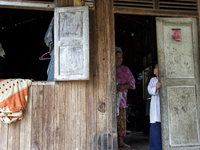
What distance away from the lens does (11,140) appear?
10.5 ft

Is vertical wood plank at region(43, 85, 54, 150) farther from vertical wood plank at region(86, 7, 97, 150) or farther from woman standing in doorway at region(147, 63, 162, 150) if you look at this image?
woman standing in doorway at region(147, 63, 162, 150)

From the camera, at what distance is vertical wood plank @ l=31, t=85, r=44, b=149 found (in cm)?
322

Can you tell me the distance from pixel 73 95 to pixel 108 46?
3.44ft

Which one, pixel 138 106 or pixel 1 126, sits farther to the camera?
pixel 138 106

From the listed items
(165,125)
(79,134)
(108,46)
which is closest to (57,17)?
(108,46)

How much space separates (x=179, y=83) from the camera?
12.2 ft

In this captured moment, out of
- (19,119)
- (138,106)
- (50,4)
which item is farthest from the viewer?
(138,106)

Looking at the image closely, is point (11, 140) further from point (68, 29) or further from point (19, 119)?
point (68, 29)

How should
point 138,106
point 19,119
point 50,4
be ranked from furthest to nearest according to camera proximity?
point 138,106, point 50,4, point 19,119

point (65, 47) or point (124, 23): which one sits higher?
point (124, 23)

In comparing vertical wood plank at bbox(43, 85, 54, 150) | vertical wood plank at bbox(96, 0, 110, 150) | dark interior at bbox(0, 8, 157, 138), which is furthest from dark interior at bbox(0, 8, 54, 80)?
vertical wood plank at bbox(43, 85, 54, 150)

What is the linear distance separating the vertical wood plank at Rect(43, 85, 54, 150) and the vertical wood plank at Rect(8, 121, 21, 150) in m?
0.41

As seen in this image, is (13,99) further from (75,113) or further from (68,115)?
(75,113)

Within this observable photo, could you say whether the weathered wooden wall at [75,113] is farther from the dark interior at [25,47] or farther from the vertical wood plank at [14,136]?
the dark interior at [25,47]
